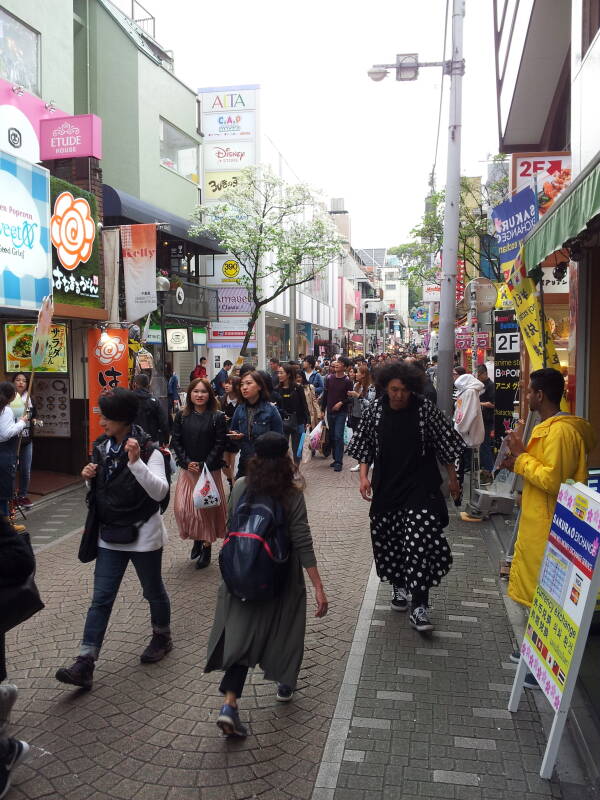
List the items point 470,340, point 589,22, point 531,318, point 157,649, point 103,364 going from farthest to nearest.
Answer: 1. point 470,340
2. point 103,364
3. point 589,22
4. point 531,318
5. point 157,649

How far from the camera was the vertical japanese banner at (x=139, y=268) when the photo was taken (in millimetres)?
12500

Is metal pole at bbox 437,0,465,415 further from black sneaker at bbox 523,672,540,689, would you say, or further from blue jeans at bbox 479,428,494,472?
black sneaker at bbox 523,672,540,689

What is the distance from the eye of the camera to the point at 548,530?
12.8 ft

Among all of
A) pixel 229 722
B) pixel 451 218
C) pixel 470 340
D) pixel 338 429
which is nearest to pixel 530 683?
pixel 229 722

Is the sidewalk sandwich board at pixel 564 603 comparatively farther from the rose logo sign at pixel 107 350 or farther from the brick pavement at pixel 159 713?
the rose logo sign at pixel 107 350

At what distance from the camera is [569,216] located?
373cm

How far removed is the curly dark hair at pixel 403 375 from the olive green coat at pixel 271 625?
1604mm

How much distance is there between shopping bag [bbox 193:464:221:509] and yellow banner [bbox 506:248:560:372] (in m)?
2.99

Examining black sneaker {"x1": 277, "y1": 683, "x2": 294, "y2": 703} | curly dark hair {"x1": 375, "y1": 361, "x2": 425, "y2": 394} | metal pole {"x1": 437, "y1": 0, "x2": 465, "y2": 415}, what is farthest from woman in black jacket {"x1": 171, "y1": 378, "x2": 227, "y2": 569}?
metal pole {"x1": 437, "y1": 0, "x2": 465, "y2": 415}

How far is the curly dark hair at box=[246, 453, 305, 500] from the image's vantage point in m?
3.47

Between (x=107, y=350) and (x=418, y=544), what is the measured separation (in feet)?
26.8

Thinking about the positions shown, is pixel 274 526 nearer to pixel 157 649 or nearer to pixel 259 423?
pixel 157 649

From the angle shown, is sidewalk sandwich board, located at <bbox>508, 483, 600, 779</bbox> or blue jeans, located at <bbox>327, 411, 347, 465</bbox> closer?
sidewalk sandwich board, located at <bbox>508, 483, 600, 779</bbox>

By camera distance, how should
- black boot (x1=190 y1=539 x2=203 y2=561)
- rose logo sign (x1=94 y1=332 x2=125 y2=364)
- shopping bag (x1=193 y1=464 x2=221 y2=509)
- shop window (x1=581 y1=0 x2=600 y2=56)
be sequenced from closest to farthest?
shop window (x1=581 y1=0 x2=600 y2=56), shopping bag (x1=193 y1=464 x2=221 y2=509), black boot (x1=190 y1=539 x2=203 y2=561), rose logo sign (x1=94 y1=332 x2=125 y2=364)
